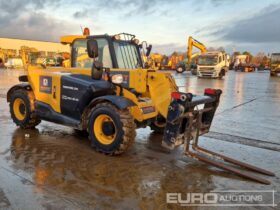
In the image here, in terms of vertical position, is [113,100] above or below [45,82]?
below

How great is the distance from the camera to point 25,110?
22.6ft

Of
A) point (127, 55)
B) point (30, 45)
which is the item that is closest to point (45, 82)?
point (127, 55)

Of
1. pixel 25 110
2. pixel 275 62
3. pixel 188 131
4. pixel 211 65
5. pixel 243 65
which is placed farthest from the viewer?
pixel 243 65

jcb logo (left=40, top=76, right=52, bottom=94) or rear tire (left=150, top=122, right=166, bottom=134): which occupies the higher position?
jcb logo (left=40, top=76, right=52, bottom=94)

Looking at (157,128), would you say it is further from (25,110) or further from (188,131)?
(25,110)

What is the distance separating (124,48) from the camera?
6539 mm

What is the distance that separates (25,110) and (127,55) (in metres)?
2.54

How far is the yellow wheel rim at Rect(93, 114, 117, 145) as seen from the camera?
212 inches

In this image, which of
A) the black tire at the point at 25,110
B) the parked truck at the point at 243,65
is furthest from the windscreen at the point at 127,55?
the parked truck at the point at 243,65

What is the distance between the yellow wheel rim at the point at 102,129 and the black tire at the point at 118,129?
4 cm

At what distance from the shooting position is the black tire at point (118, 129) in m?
5.10

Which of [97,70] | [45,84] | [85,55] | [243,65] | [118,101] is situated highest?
[243,65]

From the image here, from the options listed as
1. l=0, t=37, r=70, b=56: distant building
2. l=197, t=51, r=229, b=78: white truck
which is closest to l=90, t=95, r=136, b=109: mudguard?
l=197, t=51, r=229, b=78: white truck

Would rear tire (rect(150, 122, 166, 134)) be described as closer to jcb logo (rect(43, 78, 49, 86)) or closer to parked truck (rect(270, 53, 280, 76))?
jcb logo (rect(43, 78, 49, 86))
